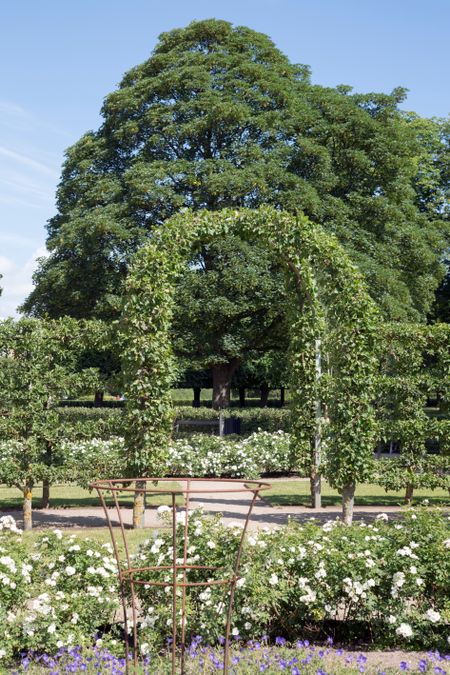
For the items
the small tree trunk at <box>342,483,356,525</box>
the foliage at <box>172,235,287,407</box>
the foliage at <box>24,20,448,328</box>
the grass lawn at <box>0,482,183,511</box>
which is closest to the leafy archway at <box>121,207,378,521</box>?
the small tree trunk at <box>342,483,356,525</box>

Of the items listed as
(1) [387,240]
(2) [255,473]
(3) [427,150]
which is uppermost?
(3) [427,150]

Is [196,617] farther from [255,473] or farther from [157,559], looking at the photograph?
[255,473]

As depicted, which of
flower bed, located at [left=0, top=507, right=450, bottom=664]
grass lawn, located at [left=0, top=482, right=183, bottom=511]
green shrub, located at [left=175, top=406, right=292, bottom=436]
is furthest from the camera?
green shrub, located at [left=175, top=406, right=292, bottom=436]

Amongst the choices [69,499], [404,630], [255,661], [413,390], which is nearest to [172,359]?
[413,390]

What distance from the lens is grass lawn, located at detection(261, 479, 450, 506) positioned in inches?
569

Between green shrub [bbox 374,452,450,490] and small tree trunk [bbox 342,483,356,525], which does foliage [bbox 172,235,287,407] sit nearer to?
green shrub [bbox 374,452,450,490]

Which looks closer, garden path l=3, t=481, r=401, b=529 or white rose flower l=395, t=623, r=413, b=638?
white rose flower l=395, t=623, r=413, b=638

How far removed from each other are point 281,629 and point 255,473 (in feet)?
37.6

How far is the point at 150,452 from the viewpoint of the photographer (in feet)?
35.3

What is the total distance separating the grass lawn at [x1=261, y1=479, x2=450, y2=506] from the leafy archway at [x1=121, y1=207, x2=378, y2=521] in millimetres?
3522

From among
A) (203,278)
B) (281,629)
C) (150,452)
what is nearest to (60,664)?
(281,629)

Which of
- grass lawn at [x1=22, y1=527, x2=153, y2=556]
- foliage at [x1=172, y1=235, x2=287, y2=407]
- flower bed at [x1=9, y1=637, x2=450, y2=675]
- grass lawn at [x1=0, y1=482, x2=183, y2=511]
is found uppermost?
foliage at [x1=172, y1=235, x2=287, y2=407]

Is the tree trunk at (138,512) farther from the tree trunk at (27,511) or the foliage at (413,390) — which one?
the foliage at (413,390)

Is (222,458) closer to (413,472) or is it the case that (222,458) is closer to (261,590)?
(413,472)
